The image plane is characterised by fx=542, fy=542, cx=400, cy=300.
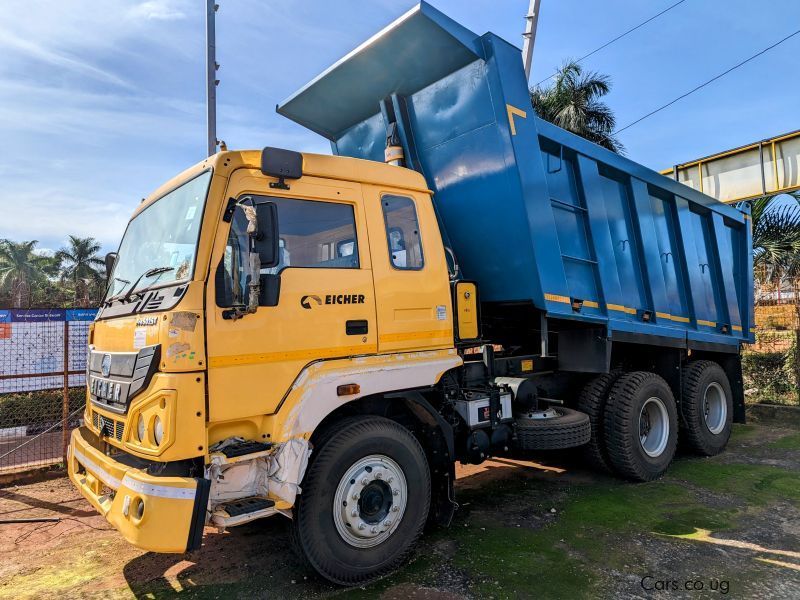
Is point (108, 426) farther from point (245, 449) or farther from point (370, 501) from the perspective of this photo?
point (370, 501)

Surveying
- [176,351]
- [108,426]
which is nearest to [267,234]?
[176,351]

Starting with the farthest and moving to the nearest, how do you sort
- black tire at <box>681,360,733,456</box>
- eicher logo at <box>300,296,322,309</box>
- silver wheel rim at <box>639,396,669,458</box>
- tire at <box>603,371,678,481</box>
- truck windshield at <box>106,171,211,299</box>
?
black tire at <box>681,360,733,456</box>
silver wheel rim at <box>639,396,669,458</box>
tire at <box>603,371,678,481</box>
eicher logo at <box>300,296,322,309</box>
truck windshield at <box>106,171,211,299</box>

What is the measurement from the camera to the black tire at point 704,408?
22.1 ft

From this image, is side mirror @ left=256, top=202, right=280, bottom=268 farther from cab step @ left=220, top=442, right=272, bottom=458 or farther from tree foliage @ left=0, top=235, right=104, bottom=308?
tree foliage @ left=0, top=235, right=104, bottom=308

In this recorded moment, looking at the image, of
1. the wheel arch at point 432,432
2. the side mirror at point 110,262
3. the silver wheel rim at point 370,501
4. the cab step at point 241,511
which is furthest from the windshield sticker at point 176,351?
the side mirror at point 110,262

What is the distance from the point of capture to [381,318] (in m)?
3.93

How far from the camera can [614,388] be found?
19.3 feet

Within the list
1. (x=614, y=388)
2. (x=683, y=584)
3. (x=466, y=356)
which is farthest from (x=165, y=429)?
(x=614, y=388)

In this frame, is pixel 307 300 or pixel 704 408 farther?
pixel 704 408

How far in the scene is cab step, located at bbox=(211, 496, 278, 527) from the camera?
308 centimetres

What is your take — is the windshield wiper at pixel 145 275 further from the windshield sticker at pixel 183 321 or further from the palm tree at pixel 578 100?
the palm tree at pixel 578 100

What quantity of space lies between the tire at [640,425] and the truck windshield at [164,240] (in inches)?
179

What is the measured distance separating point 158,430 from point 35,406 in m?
4.92

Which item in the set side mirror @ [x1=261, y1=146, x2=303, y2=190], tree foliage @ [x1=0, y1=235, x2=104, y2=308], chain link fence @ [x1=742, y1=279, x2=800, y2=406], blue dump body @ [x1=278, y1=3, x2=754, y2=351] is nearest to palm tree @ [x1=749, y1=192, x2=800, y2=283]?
chain link fence @ [x1=742, y1=279, x2=800, y2=406]
